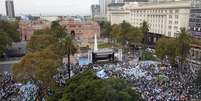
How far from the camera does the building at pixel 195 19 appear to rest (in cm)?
6053

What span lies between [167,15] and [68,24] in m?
39.7

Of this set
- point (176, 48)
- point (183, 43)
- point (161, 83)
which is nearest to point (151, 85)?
point (161, 83)

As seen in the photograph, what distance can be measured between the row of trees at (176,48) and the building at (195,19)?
12555 millimetres

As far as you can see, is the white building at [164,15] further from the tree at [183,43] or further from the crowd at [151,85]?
the crowd at [151,85]

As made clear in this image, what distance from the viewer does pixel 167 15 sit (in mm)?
74312

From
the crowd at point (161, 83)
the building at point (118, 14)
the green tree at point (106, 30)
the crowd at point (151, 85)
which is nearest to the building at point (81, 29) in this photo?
Answer: the green tree at point (106, 30)

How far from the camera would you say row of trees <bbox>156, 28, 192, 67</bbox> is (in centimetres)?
4659

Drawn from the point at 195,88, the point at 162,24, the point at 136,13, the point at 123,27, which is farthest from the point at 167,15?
the point at 195,88

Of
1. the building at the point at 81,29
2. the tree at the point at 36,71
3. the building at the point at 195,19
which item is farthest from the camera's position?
the building at the point at 81,29

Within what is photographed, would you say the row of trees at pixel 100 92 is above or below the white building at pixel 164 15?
below

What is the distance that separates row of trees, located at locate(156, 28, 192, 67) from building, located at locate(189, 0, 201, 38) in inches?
494

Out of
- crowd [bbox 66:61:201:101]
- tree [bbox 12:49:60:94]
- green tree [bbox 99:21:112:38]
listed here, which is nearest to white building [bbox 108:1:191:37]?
green tree [bbox 99:21:112:38]

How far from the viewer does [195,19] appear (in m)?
61.8

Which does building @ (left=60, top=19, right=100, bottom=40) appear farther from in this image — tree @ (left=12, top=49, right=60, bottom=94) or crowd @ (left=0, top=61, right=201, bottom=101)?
tree @ (left=12, top=49, right=60, bottom=94)
